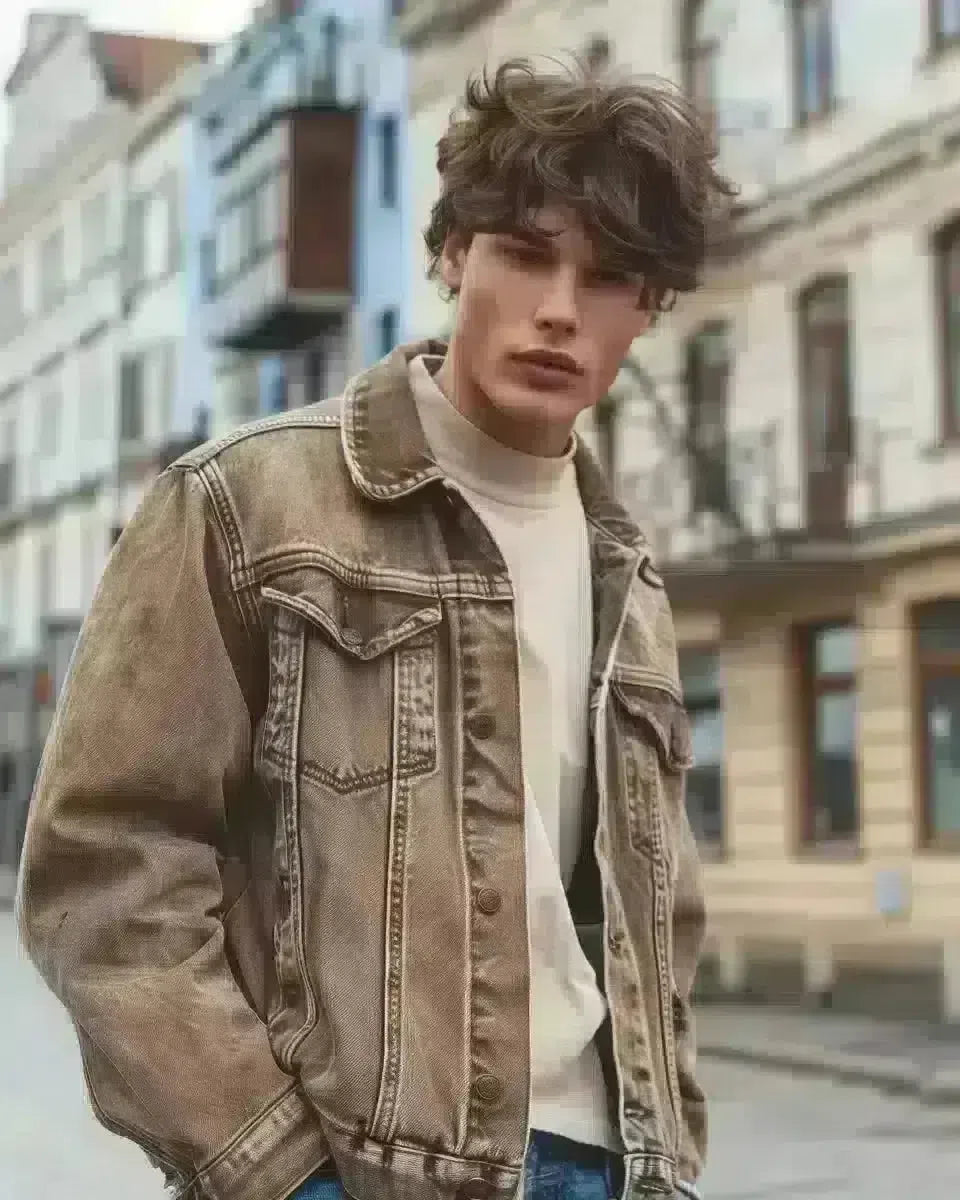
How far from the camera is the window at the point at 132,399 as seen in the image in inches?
667

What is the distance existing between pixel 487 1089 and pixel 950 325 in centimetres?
831

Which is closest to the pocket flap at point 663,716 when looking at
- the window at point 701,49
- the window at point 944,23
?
the window at point 944,23

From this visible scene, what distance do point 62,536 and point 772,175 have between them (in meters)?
9.70

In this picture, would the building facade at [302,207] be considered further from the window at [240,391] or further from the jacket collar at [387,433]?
the jacket collar at [387,433]

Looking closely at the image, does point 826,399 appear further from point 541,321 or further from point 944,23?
point 541,321

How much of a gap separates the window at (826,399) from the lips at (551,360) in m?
8.65

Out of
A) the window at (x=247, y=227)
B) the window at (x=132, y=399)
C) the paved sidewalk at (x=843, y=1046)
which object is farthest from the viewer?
the window at (x=132, y=399)

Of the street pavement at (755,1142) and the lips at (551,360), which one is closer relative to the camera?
the lips at (551,360)

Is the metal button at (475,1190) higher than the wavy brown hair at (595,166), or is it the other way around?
the wavy brown hair at (595,166)

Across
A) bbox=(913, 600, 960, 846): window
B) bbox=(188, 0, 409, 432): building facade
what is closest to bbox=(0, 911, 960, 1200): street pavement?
bbox=(913, 600, 960, 846): window

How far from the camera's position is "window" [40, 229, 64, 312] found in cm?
1806

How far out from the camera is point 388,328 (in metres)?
14.1

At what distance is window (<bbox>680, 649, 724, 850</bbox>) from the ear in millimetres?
9260

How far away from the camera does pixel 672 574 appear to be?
11117mm
